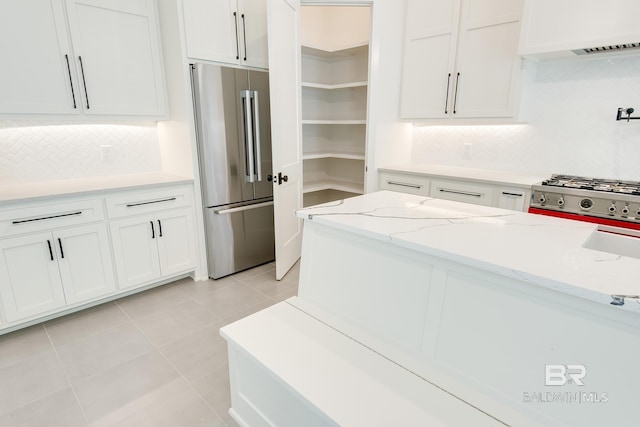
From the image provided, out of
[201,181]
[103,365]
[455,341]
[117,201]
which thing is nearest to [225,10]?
[201,181]

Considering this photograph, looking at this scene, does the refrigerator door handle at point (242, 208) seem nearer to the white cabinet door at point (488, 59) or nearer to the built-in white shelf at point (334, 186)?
the built-in white shelf at point (334, 186)

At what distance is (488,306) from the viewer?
3.53 ft

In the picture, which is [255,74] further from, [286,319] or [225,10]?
[286,319]

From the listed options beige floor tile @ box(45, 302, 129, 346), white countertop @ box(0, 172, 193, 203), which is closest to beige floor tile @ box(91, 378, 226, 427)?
beige floor tile @ box(45, 302, 129, 346)

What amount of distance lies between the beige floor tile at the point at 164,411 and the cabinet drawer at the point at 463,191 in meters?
2.40

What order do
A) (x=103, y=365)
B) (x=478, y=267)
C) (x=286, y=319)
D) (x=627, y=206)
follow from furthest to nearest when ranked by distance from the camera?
(x=627, y=206) < (x=103, y=365) < (x=286, y=319) < (x=478, y=267)

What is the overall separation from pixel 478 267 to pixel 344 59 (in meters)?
3.55

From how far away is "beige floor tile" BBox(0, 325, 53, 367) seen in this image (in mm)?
2109

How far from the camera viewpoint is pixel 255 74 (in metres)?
3.03

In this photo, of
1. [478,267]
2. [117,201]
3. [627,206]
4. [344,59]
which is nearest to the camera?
[478,267]

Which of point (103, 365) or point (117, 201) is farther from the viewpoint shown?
point (117, 201)

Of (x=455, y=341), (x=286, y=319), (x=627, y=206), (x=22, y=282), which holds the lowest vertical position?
(x=22, y=282)

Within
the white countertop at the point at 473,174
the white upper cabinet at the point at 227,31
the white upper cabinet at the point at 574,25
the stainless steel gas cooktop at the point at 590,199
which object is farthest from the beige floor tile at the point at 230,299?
the white upper cabinet at the point at 574,25

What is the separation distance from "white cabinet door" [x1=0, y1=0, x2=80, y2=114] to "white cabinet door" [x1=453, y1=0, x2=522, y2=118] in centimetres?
307
